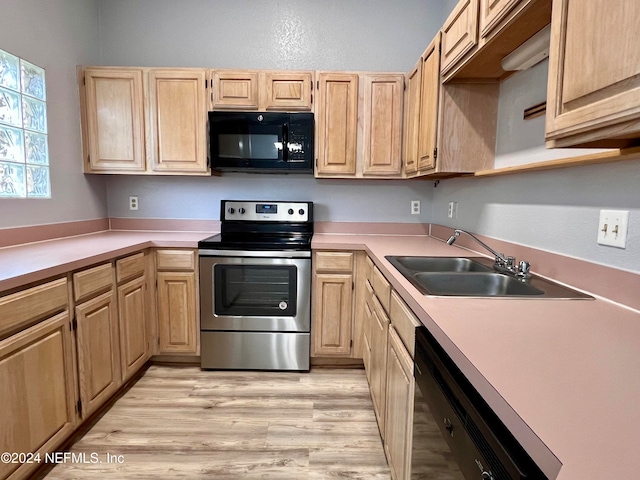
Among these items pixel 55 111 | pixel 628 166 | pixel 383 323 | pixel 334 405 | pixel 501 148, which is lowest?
pixel 334 405

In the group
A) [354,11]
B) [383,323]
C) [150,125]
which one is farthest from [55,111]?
[383,323]

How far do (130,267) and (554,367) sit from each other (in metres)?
2.18

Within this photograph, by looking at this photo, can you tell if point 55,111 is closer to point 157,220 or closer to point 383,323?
point 157,220

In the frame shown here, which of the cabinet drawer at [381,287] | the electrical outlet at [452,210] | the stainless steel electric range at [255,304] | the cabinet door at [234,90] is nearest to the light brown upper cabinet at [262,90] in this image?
the cabinet door at [234,90]

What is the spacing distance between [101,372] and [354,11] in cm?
298

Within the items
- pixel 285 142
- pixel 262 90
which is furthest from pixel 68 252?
pixel 262 90

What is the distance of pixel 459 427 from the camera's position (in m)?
0.71

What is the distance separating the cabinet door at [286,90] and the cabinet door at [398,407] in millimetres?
1724

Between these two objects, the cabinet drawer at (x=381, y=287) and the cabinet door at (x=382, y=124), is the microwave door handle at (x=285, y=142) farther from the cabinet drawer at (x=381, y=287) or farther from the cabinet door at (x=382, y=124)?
the cabinet drawer at (x=381, y=287)

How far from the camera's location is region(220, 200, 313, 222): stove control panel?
2727 mm

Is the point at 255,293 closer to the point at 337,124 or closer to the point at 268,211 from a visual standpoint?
the point at 268,211

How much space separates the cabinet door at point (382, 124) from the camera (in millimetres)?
2488

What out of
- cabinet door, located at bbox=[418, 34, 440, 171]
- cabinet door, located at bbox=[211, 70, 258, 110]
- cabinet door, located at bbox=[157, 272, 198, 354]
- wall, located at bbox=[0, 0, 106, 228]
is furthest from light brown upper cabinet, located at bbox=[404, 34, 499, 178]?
wall, located at bbox=[0, 0, 106, 228]

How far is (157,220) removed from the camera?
289 cm
